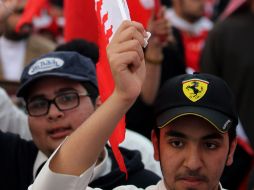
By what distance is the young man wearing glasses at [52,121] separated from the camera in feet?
12.5

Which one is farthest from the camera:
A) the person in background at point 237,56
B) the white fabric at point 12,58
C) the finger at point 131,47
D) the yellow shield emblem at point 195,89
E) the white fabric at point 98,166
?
the white fabric at point 12,58

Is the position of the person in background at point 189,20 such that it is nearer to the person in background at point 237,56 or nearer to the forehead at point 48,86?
the person in background at point 237,56

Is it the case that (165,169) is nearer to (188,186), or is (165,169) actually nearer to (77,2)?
(188,186)

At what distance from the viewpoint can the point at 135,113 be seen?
17.2 ft

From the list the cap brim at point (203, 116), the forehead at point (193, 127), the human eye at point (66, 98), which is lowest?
the forehead at point (193, 127)

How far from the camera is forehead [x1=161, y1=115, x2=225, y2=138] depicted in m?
3.07

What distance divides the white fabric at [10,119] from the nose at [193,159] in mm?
1548

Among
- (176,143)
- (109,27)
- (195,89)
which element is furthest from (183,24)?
(109,27)

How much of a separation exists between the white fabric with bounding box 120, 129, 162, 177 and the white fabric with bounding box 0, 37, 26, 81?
1.90 meters

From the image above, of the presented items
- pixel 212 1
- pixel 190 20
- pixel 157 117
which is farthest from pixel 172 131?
pixel 212 1

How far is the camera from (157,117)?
3.18m

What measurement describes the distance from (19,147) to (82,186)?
1225 mm

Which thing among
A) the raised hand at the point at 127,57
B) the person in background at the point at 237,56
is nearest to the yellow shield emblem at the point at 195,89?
the raised hand at the point at 127,57

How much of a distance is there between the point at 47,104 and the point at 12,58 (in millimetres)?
2483
